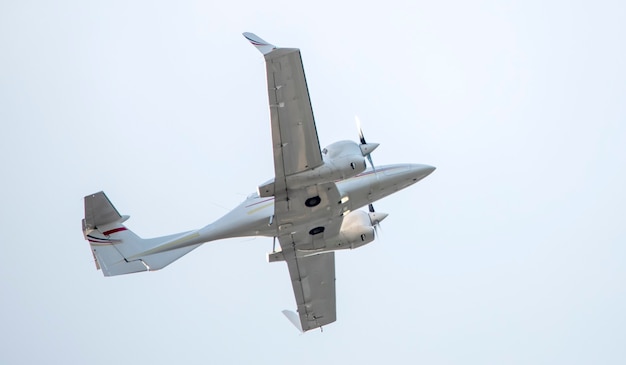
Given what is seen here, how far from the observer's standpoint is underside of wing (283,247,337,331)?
2053 inches

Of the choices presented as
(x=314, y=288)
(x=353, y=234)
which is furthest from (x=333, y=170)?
(x=314, y=288)

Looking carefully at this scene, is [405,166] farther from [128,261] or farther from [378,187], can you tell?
[128,261]

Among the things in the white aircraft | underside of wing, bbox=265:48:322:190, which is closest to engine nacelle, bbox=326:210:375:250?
the white aircraft

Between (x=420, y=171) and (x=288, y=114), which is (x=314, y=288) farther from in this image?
(x=288, y=114)

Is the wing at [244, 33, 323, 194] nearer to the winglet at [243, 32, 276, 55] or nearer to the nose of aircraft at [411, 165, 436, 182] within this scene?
the winglet at [243, 32, 276, 55]

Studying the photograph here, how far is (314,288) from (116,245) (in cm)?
1173

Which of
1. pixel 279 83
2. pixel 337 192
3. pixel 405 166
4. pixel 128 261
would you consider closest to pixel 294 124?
pixel 279 83

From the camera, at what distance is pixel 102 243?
4747 centimetres

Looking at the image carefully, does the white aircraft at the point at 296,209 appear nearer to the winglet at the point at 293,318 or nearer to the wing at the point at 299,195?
the wing at the point at 299,195

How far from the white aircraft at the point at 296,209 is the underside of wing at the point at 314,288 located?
0.21 feet

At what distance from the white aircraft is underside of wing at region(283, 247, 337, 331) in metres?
0.06

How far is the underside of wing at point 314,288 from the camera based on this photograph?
52.2 m

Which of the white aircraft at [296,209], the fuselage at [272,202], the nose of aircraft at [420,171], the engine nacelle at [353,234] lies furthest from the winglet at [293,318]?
the nose of aircraft at [420,171]

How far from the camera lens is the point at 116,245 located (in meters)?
47.5
